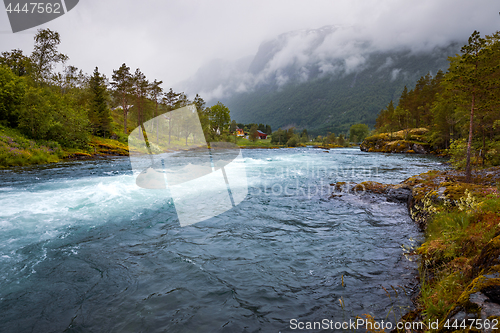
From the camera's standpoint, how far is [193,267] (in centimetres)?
551

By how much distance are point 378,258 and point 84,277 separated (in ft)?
22.1

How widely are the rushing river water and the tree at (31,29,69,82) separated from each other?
41.4m

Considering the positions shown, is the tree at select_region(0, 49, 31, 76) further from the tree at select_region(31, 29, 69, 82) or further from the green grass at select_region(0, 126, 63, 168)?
the green grass at select_region(0, 126, 63, 168)

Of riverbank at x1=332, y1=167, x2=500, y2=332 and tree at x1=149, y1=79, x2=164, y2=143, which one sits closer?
riverbank at x1=332, y1=167, x2=500, y2=332

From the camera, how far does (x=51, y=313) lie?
3885mm

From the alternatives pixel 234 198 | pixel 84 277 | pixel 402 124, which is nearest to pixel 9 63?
pixel 234 198

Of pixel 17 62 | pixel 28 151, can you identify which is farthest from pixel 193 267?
pixel 17 62

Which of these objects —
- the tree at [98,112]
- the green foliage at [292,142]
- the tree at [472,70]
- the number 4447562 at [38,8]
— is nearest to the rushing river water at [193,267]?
the number 4447562 at [38,8]

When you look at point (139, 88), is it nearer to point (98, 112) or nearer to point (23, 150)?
point (98, 112)

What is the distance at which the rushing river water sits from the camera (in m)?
3.91

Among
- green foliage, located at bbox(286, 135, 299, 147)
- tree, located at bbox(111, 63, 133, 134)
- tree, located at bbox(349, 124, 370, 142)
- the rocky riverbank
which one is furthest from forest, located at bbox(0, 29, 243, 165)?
tree, located at bbox(349, 124, 370, 142)

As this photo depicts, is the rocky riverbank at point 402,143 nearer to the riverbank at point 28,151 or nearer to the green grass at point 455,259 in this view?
the green grass at point 455,259

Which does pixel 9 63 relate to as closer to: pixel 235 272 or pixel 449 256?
pixel 235 272

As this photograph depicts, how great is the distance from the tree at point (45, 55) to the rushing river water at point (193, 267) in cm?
4137
